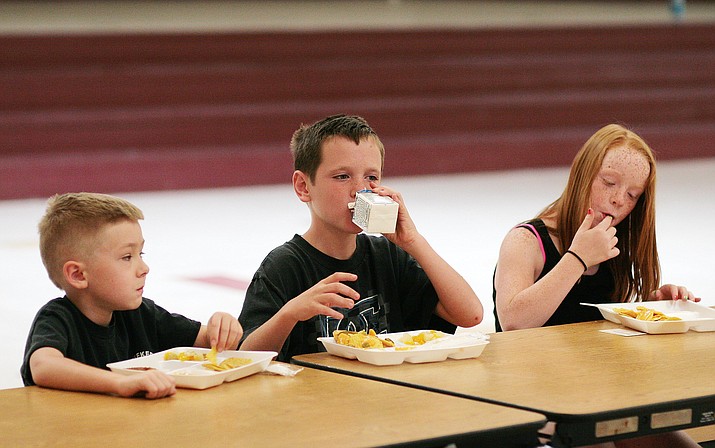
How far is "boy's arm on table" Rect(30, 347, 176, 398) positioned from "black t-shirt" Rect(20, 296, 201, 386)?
0.07m

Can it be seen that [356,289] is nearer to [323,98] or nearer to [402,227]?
[402,227]

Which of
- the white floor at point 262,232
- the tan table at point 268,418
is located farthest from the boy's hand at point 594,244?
the white floor at point 262,232

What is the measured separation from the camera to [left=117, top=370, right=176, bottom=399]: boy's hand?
1.75 metres

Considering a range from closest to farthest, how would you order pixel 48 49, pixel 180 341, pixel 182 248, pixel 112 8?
1. pixel 180 341
2. pixel 182 248
3. pixel 48 49
4. pixel 112 8

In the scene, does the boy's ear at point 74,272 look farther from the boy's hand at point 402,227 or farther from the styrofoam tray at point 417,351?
the boy's hand at point 402,227

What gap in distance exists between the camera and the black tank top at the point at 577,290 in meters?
2.74

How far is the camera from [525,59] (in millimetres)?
11117

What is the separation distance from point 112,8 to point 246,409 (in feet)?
35.7

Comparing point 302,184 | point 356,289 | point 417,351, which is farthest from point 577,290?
point 417,351

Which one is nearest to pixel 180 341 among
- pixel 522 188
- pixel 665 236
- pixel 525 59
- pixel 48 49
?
pixel 665 236

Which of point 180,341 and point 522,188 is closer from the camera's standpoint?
point 180,341

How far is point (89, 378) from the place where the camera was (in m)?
1.82

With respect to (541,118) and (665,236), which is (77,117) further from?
(665,236)

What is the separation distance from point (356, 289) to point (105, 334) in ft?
1.90
